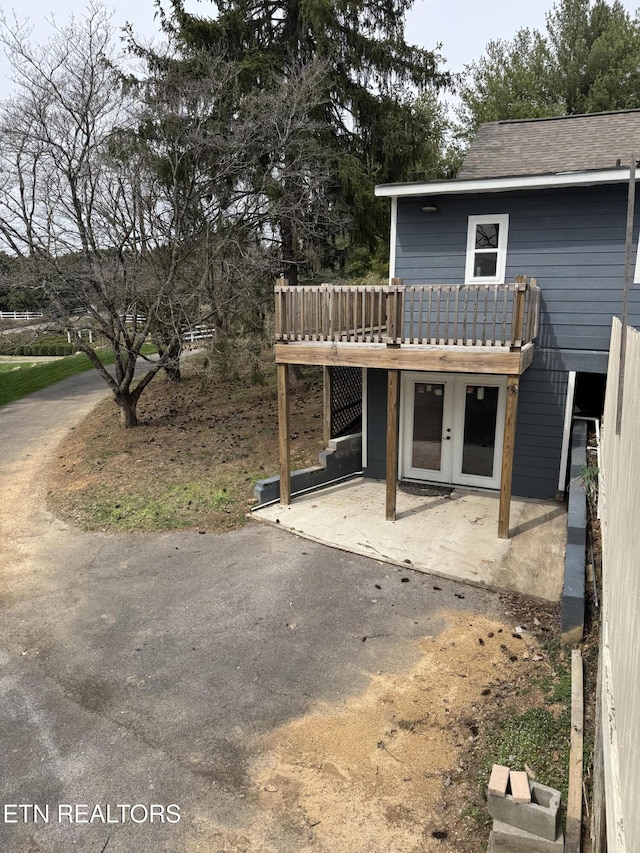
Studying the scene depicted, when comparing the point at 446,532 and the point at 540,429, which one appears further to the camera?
the point at 540,429

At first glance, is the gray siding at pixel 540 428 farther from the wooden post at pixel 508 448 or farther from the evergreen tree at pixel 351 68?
the evergreen tree at pixel 351 68

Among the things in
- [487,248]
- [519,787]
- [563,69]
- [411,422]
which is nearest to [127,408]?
[411,422]

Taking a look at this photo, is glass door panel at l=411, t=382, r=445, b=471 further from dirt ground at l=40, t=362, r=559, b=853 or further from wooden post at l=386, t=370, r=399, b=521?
dirt ground at l=40, t=362, r=559, b=853

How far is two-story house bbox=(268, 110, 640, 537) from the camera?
796cm

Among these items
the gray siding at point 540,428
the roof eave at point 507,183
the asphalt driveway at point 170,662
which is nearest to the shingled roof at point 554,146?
the roof eave at point 507,183

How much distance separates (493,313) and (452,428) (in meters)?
2.40

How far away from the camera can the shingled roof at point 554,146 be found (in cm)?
914

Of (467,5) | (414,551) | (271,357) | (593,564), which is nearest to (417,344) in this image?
(414,551)

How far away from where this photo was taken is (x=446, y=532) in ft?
26.5

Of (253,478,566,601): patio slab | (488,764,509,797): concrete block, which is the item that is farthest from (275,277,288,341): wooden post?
(488,764,509,797): concrete block

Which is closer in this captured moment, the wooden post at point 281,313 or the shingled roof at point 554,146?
the wooden post at point 281,313

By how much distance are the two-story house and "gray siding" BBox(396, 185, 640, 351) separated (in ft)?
0.05

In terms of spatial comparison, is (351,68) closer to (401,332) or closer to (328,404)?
(328,404)

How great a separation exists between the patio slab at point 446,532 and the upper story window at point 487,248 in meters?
3.69
